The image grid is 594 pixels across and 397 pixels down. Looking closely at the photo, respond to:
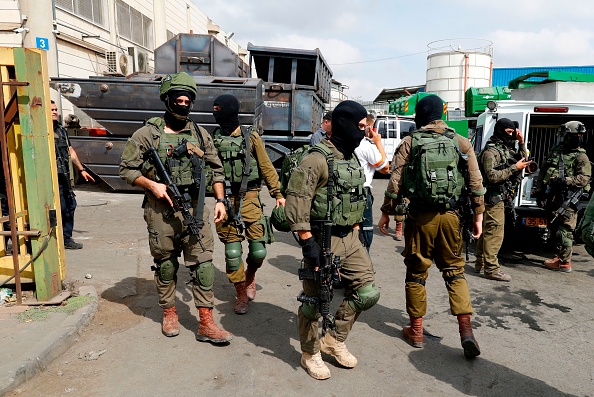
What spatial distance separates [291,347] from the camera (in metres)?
3.44

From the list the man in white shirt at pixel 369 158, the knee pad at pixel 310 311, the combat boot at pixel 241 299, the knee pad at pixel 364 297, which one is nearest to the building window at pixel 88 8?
the man in white shirt at pixel 369 158

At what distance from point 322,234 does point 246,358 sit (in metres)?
1.10

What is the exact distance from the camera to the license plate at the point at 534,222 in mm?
5963

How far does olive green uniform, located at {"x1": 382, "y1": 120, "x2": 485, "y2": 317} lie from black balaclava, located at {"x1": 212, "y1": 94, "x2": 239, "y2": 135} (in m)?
1.53

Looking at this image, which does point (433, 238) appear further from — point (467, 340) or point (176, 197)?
point (176, 197)

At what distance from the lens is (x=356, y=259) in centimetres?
297

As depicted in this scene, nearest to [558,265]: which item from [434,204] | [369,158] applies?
[369,158]

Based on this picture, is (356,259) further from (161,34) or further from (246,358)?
(161,34)

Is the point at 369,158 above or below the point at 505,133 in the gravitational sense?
below

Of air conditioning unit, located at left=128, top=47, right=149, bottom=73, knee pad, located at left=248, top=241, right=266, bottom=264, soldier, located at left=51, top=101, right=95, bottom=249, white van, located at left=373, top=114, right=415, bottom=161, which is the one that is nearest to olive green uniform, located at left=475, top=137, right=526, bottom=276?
knee pad, located at left=248, top=241, right=266, bottom=264

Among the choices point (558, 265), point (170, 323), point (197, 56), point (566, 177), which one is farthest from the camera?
point (197, 56)

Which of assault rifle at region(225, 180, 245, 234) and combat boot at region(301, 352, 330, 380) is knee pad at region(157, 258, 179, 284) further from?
combat boot at region(301, 352, 330, 380)

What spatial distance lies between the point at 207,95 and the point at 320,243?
7278 mm

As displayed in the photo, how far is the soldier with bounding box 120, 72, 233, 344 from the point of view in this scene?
11.1ft
